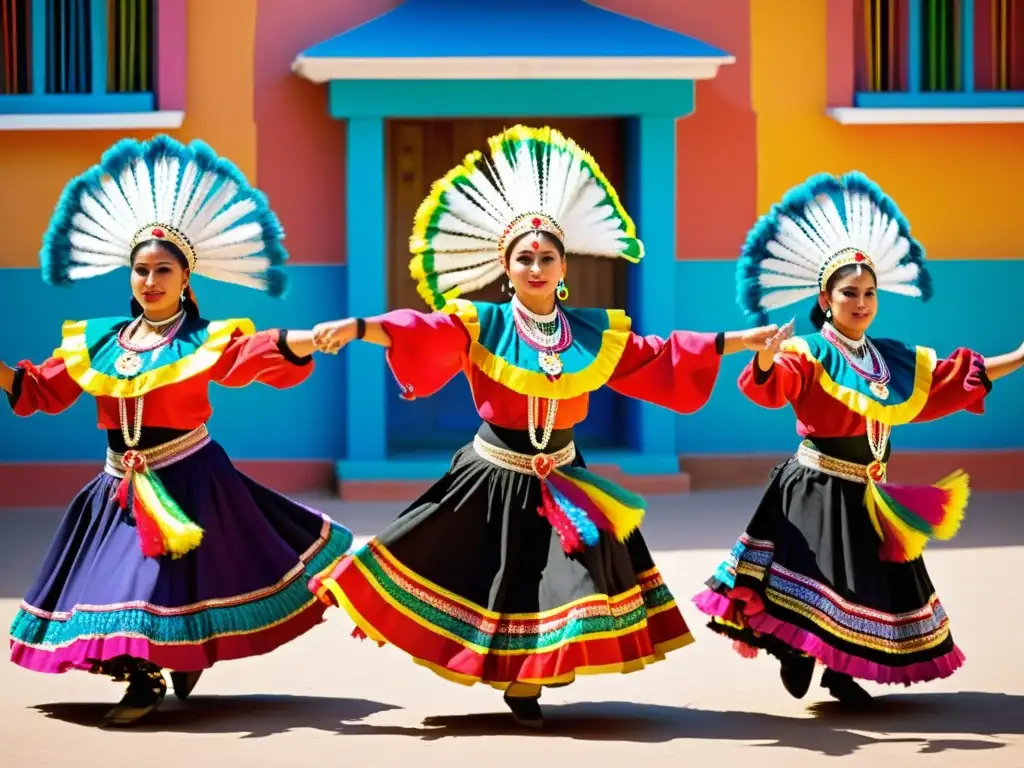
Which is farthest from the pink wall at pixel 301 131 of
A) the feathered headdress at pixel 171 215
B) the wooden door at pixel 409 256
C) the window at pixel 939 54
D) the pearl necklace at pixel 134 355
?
the pearl necklace at pixel 134 355

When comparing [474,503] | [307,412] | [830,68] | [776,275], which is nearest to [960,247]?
[830,68]

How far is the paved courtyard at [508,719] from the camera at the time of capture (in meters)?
5.75

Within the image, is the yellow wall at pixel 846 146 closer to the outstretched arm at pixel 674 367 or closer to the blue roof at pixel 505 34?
the blue roof at pixel 505 34

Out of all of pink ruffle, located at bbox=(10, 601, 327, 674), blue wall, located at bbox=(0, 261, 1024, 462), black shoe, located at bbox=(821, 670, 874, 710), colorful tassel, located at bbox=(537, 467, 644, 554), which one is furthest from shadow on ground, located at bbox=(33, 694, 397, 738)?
blue wall, located at bbox=(0, 261, 1024, 462)

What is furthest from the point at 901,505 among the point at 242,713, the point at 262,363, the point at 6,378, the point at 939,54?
the point at 939,54

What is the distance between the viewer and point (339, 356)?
11.8m

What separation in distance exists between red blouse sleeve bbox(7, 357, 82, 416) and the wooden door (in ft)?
19.0

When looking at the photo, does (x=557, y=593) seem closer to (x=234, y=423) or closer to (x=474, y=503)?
(x=474, y=503)

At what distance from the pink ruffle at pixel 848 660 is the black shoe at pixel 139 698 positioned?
196 cm

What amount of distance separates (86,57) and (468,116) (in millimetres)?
2358

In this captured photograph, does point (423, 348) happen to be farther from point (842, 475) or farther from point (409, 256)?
point (409, 256)

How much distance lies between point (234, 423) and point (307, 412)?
450 mm

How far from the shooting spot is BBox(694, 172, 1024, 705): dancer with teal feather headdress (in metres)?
6.28

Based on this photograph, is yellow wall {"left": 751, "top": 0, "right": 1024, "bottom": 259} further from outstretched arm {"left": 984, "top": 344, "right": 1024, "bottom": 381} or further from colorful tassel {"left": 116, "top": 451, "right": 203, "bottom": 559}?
colorful tassel {"left": 116, "top": 451, "right": 203, "bottom": 559}
